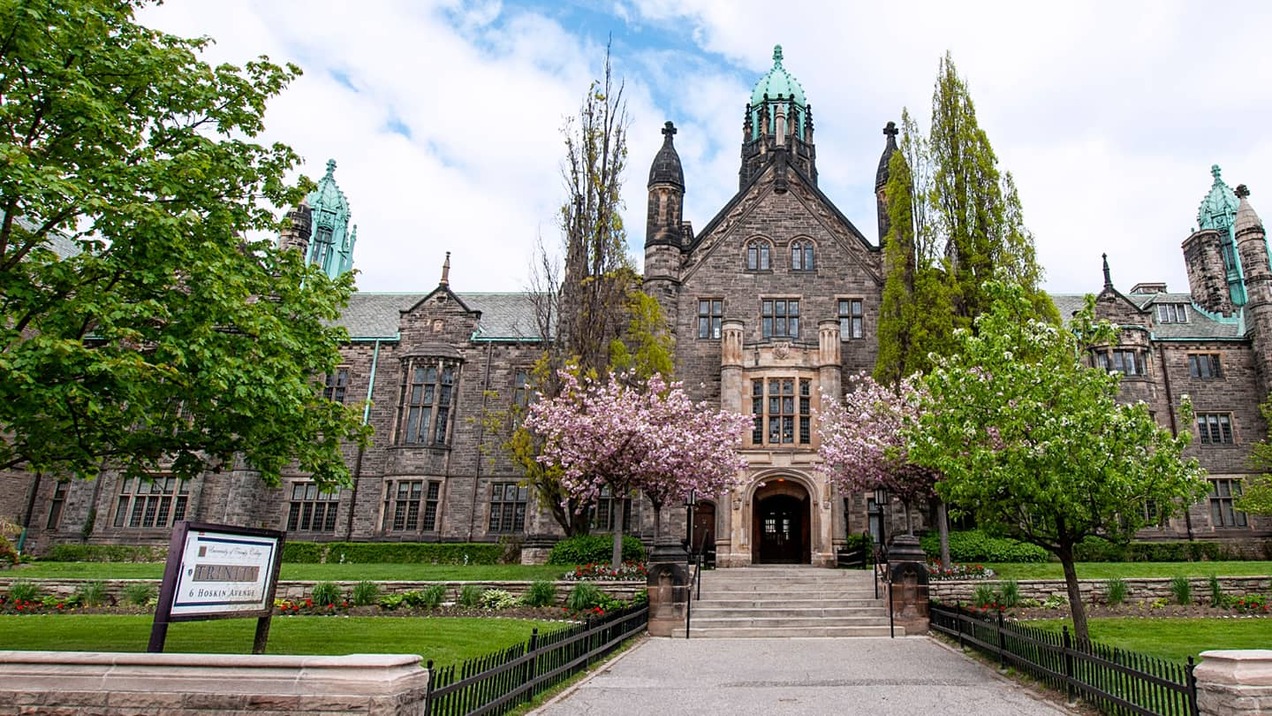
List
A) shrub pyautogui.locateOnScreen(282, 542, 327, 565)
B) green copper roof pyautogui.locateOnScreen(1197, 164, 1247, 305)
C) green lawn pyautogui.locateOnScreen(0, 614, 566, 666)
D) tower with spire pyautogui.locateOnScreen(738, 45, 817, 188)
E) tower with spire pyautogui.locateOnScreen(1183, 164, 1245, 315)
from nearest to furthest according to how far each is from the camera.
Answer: green lawn pyautogui.locateOnScreen(0, 614, 566, 666) < shrub pyautogui.locateOnScreen(282, 542, 327, 565) < tower with spire pyautogui.locateOnScreen(1183, 164, 1245, 315) < green copper roof pyautogui.locateOnScreen(1197, 164, 1247, 305) < tower with spire pyautogui.locateOnScreen(738, 45, 817, 188)

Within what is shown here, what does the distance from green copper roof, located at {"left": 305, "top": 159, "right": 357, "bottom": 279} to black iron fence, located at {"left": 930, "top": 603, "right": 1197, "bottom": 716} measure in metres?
54.4

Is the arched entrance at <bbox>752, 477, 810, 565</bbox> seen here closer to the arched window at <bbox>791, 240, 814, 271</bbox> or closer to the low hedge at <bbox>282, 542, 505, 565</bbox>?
the arched window at <bbox>791, 240, 814, 271</bbox>

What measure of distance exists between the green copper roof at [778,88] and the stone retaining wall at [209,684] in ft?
130

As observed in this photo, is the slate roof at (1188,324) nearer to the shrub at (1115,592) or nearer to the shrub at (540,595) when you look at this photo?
the shrub at (1115,592)

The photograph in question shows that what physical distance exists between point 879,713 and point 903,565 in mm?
8156

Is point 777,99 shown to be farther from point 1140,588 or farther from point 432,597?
point 432,597

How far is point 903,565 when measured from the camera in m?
16.2

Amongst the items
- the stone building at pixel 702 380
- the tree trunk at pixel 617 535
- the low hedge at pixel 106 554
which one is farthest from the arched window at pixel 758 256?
the low hedge at pixel 106 554

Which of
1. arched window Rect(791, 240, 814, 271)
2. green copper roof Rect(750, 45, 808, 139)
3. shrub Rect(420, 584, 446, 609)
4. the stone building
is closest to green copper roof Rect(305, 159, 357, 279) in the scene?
the stone building

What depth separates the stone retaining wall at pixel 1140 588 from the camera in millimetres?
17844

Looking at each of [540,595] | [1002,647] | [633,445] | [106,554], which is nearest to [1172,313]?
[633,445]

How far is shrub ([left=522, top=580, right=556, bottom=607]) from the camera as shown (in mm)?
17625

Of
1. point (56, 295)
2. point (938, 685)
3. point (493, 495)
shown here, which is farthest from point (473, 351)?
point (938, 685)

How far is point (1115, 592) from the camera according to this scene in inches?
685
